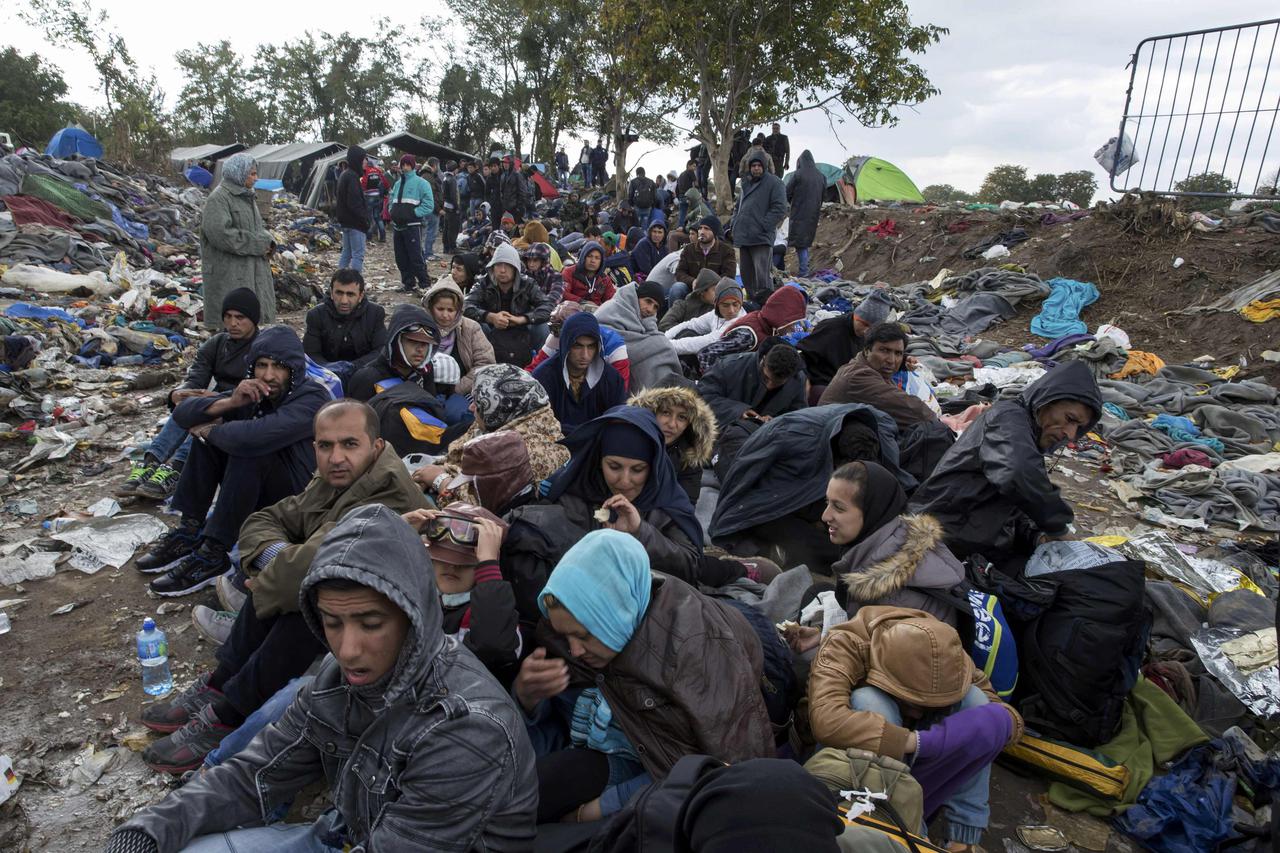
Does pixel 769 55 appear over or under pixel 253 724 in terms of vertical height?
over

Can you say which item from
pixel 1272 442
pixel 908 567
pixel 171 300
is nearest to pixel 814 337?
pixel 908 567

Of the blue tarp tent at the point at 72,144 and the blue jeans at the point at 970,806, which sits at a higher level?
the blue tarp tent at the point at 72,144

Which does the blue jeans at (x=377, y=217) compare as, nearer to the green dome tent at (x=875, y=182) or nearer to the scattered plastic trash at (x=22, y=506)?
the green dome tent at (x=875, y=182)

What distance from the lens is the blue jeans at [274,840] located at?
5.84 ft

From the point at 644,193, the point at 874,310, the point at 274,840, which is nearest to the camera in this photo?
the point at 274,840

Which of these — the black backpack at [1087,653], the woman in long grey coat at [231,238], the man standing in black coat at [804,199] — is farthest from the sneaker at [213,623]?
the man standing in black coat at [804,199]

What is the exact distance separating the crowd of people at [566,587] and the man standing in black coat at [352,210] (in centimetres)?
508

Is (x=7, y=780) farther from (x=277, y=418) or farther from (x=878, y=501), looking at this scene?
(x=878, y=501)

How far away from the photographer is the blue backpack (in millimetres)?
2631

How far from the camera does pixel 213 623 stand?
320 cm

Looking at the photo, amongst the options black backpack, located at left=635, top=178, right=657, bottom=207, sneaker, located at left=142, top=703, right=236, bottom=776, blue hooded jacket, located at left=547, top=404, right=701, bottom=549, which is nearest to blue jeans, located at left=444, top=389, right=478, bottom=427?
blue hooded jacket, located at left=547, top=404, right=701, bottom=549

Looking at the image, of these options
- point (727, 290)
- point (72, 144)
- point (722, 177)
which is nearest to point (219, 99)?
point (72, 144)

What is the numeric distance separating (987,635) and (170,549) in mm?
3887

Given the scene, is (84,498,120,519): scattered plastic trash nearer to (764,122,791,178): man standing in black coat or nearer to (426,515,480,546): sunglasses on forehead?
(426,515,480,546): sunglasses on forehead
